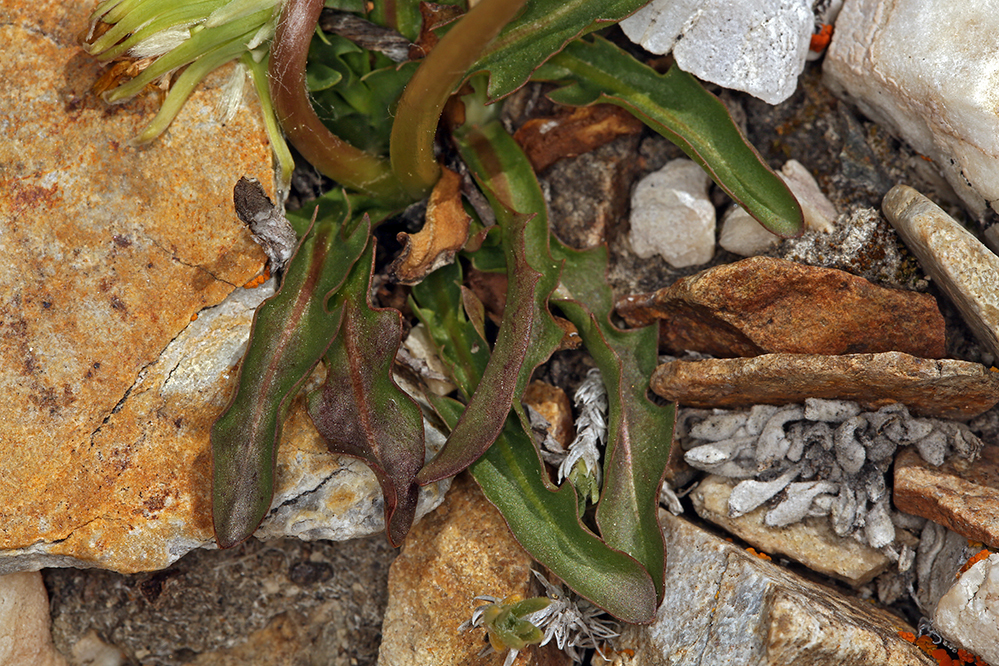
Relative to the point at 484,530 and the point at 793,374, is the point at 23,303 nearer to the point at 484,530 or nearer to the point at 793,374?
the point at 484,530

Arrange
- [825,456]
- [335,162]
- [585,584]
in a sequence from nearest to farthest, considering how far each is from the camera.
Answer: [585,584] < [825,456] < [335,162]

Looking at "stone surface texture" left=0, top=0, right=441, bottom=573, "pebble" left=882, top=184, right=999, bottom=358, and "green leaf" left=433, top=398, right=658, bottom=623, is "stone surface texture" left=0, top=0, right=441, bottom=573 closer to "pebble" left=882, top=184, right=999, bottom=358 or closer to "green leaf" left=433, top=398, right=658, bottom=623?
"green leaf" left=433, top=398, right=658, bottom=623

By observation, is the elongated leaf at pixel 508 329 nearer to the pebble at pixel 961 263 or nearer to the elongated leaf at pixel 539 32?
the elongated leaf at pixel 539 32

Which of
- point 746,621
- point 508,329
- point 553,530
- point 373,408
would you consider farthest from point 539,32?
point 746,621

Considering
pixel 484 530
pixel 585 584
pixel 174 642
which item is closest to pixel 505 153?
pixel 484 530

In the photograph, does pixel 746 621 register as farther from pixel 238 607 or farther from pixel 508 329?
pixel 238 607

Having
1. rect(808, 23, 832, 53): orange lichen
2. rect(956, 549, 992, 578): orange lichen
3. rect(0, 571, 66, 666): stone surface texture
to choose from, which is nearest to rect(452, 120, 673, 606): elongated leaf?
rect(956, 549, 992, 578): orange lichen
